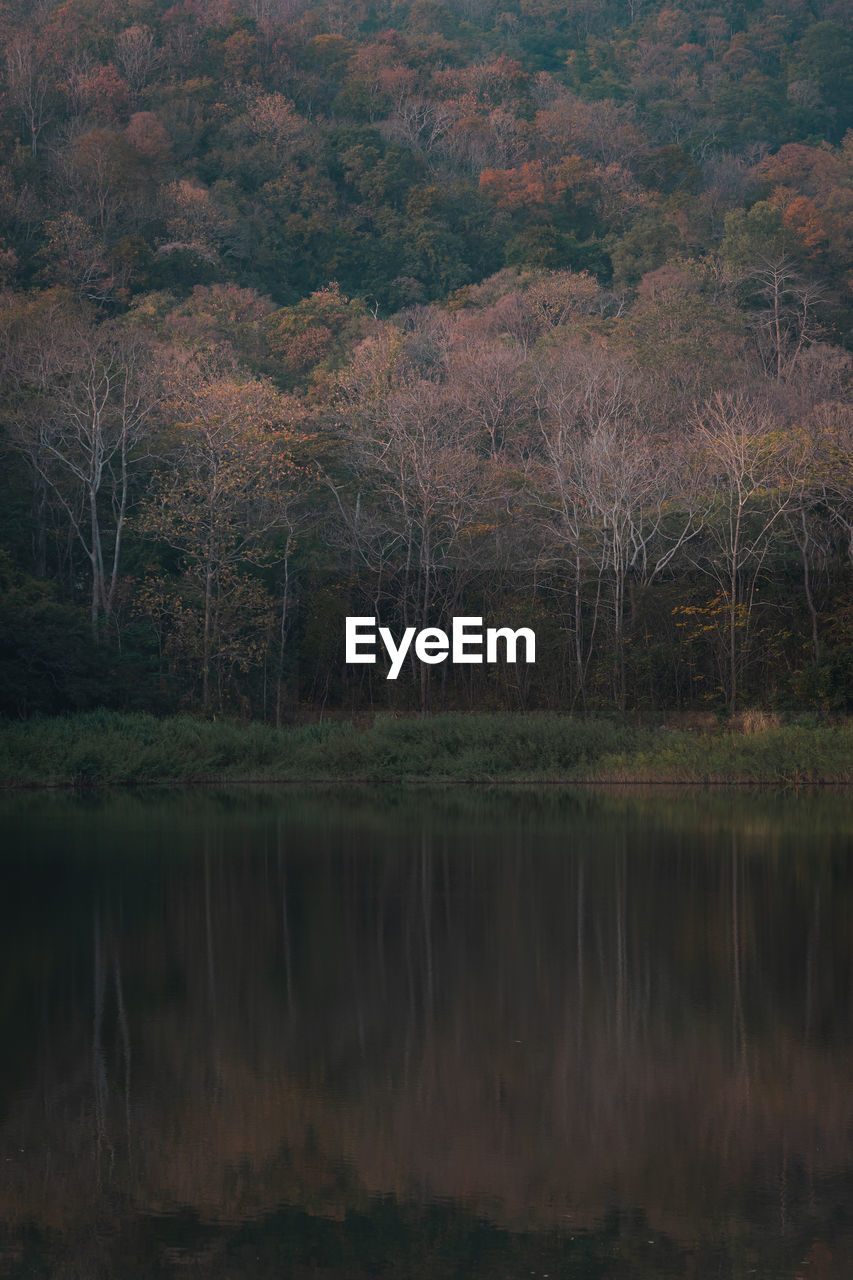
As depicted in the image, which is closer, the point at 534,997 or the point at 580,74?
the point at 534,997

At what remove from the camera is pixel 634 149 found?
71.4m

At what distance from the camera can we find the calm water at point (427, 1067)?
20.0ft

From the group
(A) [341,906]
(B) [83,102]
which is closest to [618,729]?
(A) [341,906]

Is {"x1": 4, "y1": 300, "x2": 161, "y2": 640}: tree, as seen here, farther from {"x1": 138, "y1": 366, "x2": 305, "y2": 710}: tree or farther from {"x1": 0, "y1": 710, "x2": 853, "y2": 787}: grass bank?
{"x1": 0, "y1": 710, "x2": 853, "y2": 787}: grass bank

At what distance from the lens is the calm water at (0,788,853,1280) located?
20.0 ft

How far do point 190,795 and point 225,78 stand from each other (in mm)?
49947

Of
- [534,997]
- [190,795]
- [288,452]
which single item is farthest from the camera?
[288,452]

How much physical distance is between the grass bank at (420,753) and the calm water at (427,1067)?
9.16 meters

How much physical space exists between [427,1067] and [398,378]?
34.4 m

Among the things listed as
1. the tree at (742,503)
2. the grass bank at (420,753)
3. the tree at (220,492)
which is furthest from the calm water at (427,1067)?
the tree at (220,492)

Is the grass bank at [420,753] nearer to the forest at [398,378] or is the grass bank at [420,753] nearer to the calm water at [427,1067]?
the forest at [398,378]

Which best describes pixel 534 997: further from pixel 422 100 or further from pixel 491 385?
pixel 422 100

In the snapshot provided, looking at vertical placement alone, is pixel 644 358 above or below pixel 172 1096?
above

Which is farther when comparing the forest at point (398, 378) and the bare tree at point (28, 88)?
the bare tree at point (28, 88)
